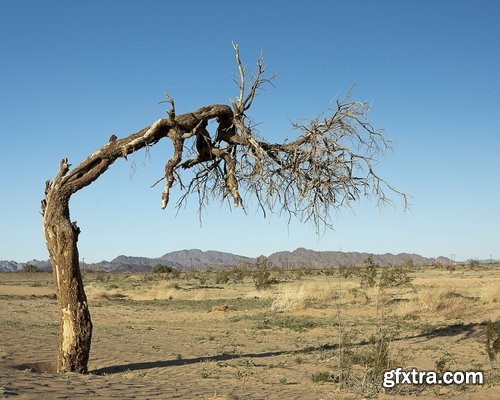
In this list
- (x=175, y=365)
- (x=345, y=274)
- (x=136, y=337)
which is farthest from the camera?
(x=345, y=274)

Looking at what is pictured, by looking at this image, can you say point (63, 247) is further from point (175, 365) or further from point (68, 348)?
point (175, 365)

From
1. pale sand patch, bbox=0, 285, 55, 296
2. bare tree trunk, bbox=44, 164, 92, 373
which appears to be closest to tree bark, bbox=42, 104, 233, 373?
bare tree trunk, bbox=44, 164, 92, 373

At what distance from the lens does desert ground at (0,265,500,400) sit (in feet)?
29.5

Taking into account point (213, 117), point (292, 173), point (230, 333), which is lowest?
point (230, 333)

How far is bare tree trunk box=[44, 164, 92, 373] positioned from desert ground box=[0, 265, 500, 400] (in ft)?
1.63

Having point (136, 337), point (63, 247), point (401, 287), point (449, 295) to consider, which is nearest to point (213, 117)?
point (63, 247)

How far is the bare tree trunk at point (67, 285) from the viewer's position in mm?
10625

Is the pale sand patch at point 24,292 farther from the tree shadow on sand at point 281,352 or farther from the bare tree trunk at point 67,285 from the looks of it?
the bare tree trunk at point 67,285

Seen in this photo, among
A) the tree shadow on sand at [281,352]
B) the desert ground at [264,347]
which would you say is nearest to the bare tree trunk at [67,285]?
the desert ground at [264,347]

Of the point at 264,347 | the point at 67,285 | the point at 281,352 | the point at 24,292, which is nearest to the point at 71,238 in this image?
the point at 67,285

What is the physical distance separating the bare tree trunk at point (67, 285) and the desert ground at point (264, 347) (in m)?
0.50

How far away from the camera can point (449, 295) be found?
23891 millimetres

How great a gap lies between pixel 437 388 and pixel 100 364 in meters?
6.44

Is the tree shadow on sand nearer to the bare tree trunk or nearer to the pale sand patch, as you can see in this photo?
the bare tree trunk
